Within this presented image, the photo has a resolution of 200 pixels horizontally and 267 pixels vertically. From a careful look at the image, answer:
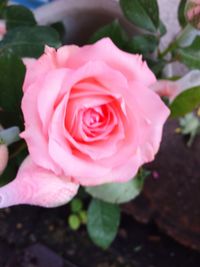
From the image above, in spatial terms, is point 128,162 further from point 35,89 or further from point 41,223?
point 41,223

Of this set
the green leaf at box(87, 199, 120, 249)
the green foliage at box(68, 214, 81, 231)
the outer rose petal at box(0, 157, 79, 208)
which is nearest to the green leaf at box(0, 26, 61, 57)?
the outer rose petal at box(0, 157, 79, 208)

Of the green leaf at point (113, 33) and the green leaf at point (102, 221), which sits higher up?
the green leaf at point (113, 33)

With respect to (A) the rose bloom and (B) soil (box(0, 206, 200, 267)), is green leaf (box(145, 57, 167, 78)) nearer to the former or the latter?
(A) the rose bloom

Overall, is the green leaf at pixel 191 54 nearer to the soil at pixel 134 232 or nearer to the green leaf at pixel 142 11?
the green leaf at pixel 142 11

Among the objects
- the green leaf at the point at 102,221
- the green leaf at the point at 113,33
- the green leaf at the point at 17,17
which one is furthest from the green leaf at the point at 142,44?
the green leaf at the point at 102,221

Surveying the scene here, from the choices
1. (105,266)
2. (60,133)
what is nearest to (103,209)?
(105,266)

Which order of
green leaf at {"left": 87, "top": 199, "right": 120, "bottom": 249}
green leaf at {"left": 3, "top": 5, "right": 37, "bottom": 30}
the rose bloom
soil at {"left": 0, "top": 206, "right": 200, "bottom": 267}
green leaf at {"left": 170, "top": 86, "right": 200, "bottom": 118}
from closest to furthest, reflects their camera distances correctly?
the rose bloom
green leaf at {"left": 170, "top": 86, "right": 200, "bottom": 118}
green leaf at {"left": 3, "top": 5, "right": 37, "bottom": 30}
green leaf at {"left": 87, "top": 199, "right": 120, "bottom": 249}
soil at {"left": 0, "top": 206, "right": 200, "bottom": 267}
